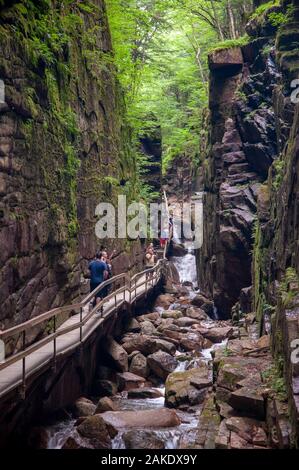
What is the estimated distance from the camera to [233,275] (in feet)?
65.4

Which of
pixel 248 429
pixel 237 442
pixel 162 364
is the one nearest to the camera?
pixel 237 442

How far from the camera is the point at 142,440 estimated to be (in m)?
7.87

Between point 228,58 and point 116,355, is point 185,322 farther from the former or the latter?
point 228,58

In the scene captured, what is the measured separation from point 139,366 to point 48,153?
6.25 meters

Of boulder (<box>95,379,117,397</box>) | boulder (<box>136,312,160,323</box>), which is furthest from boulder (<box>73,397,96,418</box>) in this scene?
boulder (<box>136,312,160,323</box>)

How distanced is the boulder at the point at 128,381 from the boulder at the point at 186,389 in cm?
100

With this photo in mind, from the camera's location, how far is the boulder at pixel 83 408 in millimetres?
9758

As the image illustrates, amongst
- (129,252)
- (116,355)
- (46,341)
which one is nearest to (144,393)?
(116,355)

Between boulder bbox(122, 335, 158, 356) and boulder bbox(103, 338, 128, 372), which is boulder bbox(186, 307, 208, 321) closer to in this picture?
boulder bbox(122, 335, 158, 356)

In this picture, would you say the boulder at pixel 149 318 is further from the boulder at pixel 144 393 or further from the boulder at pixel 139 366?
the boulder at pixel 144 393

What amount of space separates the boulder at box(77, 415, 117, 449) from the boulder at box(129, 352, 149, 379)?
3.78 metres

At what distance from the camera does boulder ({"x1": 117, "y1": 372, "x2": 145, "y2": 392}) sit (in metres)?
11.7

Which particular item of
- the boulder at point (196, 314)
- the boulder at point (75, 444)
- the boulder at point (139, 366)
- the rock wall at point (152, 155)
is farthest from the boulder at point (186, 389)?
the rock wall at point (152, 155)
